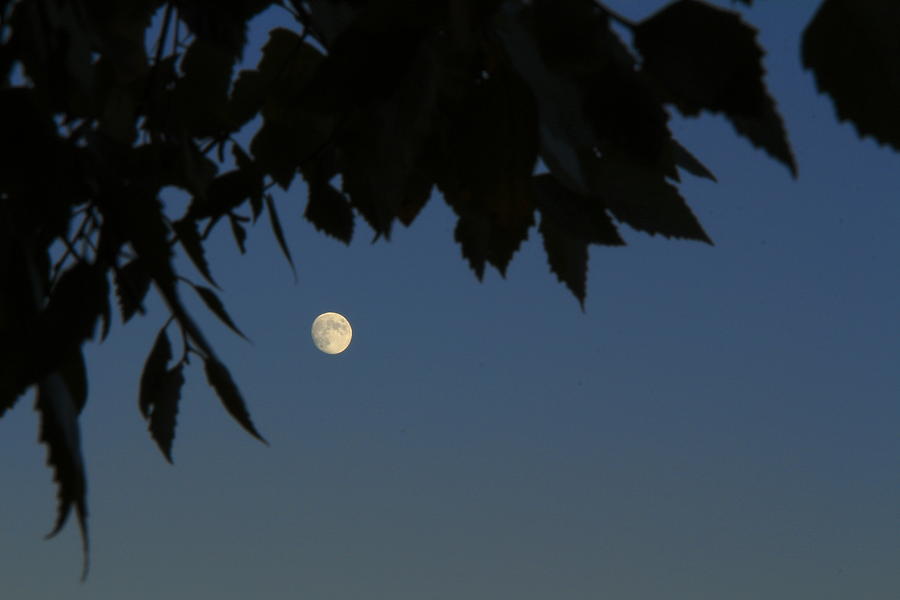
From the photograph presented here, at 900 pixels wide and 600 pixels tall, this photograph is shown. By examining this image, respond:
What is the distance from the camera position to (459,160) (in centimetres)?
99

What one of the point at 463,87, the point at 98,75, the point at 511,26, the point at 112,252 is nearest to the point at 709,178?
the point at 463,87

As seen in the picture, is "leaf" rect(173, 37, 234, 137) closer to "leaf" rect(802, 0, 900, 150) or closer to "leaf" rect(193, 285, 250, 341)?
"leaf" rect(193, 285, 250, 341)

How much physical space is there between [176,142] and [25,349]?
0.62 meters

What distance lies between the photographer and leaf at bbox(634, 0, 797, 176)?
67 cm

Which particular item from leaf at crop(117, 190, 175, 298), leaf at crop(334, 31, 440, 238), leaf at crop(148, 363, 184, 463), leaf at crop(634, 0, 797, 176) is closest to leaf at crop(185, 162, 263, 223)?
leaf at crop(148, 363, 184, 463)

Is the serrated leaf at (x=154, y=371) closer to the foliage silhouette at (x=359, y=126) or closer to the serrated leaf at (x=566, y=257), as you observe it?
the foliage silhouette at (x=359, y=126)

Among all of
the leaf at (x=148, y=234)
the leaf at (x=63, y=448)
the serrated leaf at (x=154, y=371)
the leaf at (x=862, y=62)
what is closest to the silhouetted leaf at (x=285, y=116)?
the serrated leaf at (x=154, y=371)

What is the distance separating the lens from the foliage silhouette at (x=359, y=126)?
0.69m

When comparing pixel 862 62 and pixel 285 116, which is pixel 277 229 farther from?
pixel 862 62

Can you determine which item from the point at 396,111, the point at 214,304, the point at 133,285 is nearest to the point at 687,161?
the point at 396,111

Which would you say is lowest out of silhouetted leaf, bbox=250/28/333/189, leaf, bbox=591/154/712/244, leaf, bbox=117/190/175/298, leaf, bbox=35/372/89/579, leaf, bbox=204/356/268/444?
leaf, bbox=35/372/89/579

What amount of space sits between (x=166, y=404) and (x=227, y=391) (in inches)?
9.3

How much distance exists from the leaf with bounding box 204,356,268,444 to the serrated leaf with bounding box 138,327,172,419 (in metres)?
0.20

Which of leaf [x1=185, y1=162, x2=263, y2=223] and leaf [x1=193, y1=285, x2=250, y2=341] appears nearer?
leaf [x1=193, y1=285, x2=250, y2=341]
